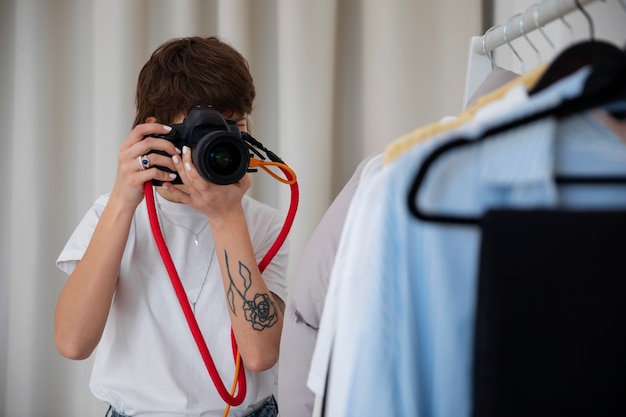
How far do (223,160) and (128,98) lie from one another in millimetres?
779

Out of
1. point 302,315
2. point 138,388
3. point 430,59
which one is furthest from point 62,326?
point 430,59

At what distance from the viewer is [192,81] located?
3.09ft

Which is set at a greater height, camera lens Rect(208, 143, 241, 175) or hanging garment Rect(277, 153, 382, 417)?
camera lens Rect(208, 143, 241, 175)

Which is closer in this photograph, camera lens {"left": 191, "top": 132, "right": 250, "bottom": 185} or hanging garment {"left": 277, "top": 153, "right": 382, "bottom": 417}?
hanging garment {"left": 277, "top": 153, "right": 382, "bottom": 417}

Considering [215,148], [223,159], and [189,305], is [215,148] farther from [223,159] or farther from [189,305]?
[189,305]

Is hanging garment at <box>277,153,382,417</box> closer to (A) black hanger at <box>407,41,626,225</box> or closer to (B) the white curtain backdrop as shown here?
(A) black hanger at <box>407,41,626,225</box>

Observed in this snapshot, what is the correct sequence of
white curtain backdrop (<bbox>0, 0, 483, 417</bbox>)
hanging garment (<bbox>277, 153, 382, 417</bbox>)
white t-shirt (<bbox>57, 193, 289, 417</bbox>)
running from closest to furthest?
hanging garment (<bbox>277, 153, 382, 417</bbox>), white t-shirt (<bbox>57, 193, 289, 417</bbox>), white curtain backdrop (<bbox>0, 0, 483, 417</bbox>)

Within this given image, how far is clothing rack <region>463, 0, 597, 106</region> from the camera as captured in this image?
61 centimetres

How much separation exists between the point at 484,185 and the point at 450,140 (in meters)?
0.04

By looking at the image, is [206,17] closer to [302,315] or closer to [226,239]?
[226,239]

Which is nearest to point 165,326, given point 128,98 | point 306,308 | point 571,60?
point 306,308

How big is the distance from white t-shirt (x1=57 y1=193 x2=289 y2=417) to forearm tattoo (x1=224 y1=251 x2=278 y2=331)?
11 cm

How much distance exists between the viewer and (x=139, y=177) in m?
0.87

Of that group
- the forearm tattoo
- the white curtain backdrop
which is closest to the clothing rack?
the forearm tattoo
